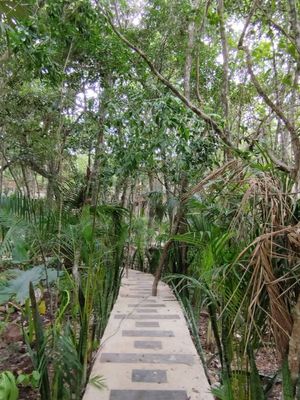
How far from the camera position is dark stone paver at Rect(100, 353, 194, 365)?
2109 mm

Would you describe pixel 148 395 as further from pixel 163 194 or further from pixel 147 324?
pixel 163 194

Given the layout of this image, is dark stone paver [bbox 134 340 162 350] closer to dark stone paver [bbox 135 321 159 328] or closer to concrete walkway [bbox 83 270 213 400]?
concrete walkway [bbox 83 270 213 400]

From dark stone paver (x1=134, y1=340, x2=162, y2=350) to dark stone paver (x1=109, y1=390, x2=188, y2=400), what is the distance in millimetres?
558

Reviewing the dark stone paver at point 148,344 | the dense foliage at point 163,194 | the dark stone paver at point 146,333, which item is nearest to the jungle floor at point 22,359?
the dense foliage at point 163,194

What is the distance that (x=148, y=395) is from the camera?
1733 millimetres

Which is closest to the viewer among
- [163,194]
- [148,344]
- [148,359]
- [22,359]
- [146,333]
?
[148,359]

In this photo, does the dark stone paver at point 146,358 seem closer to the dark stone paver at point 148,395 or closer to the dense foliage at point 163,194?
the dense foliage at point 163,194

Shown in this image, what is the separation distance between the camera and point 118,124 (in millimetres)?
3719

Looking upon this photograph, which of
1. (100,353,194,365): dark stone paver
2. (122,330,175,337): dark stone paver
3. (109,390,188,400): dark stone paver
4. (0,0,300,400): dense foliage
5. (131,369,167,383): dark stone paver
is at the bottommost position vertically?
(109,390,188,400): dark stone paver

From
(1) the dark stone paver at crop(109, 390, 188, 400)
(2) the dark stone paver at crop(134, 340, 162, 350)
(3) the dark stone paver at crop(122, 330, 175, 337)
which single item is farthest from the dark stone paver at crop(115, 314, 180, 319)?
(1) the dark stone paver at crop(109, 390, 188, 400)

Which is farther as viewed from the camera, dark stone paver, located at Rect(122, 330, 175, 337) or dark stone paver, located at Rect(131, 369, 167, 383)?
dark stone paver, located at Rect(122, 330, 175, 337)

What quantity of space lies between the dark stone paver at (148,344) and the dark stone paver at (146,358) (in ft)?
0.37

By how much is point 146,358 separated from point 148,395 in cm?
43

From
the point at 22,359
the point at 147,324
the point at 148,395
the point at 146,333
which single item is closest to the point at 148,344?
the point at 146,333
